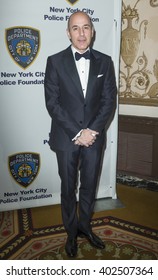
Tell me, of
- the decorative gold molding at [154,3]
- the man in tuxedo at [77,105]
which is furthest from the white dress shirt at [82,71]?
the decorative gold molding at [154,3]

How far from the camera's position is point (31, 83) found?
314cm

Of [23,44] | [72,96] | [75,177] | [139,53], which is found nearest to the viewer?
[72,96]

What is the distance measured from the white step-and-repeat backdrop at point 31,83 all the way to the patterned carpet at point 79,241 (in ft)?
1.24

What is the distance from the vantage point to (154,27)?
11.5ft

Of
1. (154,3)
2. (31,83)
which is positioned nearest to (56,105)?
(31,83)

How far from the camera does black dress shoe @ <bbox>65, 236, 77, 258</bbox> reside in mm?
2611

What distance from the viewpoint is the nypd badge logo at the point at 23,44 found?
9.75 ft

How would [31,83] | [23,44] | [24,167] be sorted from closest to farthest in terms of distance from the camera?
[23,44]
[31,83]
[24,167]

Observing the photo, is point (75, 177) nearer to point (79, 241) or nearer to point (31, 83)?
point (79, 241)

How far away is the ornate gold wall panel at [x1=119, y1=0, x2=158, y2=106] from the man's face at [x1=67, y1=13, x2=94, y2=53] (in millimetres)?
1431

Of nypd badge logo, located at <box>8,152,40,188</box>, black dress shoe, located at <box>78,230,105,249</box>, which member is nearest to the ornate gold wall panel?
nypd badge logo, located at <box>8,152,40,188</box>

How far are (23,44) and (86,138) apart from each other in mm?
1318

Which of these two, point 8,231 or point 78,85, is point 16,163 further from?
point 78,85

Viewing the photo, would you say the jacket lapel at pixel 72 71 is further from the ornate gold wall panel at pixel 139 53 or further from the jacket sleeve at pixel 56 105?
the ornate gold wall panel at pixel 139 53
